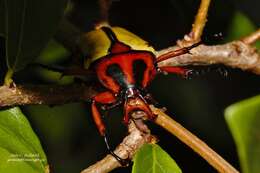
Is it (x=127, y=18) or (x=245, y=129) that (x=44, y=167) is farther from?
(x=127, y=18)

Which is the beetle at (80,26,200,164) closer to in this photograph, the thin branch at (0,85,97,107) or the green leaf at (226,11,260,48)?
the thin branch at (0,85,97,107)

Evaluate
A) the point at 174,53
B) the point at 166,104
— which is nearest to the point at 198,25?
the point at 174,53

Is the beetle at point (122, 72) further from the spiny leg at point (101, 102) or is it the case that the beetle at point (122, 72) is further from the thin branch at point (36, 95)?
the thin branch at point (36, 95)

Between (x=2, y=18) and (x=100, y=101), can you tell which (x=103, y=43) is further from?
(x=2, y=18)

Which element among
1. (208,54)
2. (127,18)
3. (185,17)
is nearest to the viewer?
(208,54)

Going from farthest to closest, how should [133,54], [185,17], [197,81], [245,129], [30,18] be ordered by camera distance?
[197,81], [185,17], [133,54], [30,18], [245,129]

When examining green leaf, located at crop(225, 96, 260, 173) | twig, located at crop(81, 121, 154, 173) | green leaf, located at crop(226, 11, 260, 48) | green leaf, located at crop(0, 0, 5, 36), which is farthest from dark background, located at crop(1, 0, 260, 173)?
green leaf, located at crop(225, 96, 260, 173)

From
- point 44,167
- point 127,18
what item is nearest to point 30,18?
point 44,167
